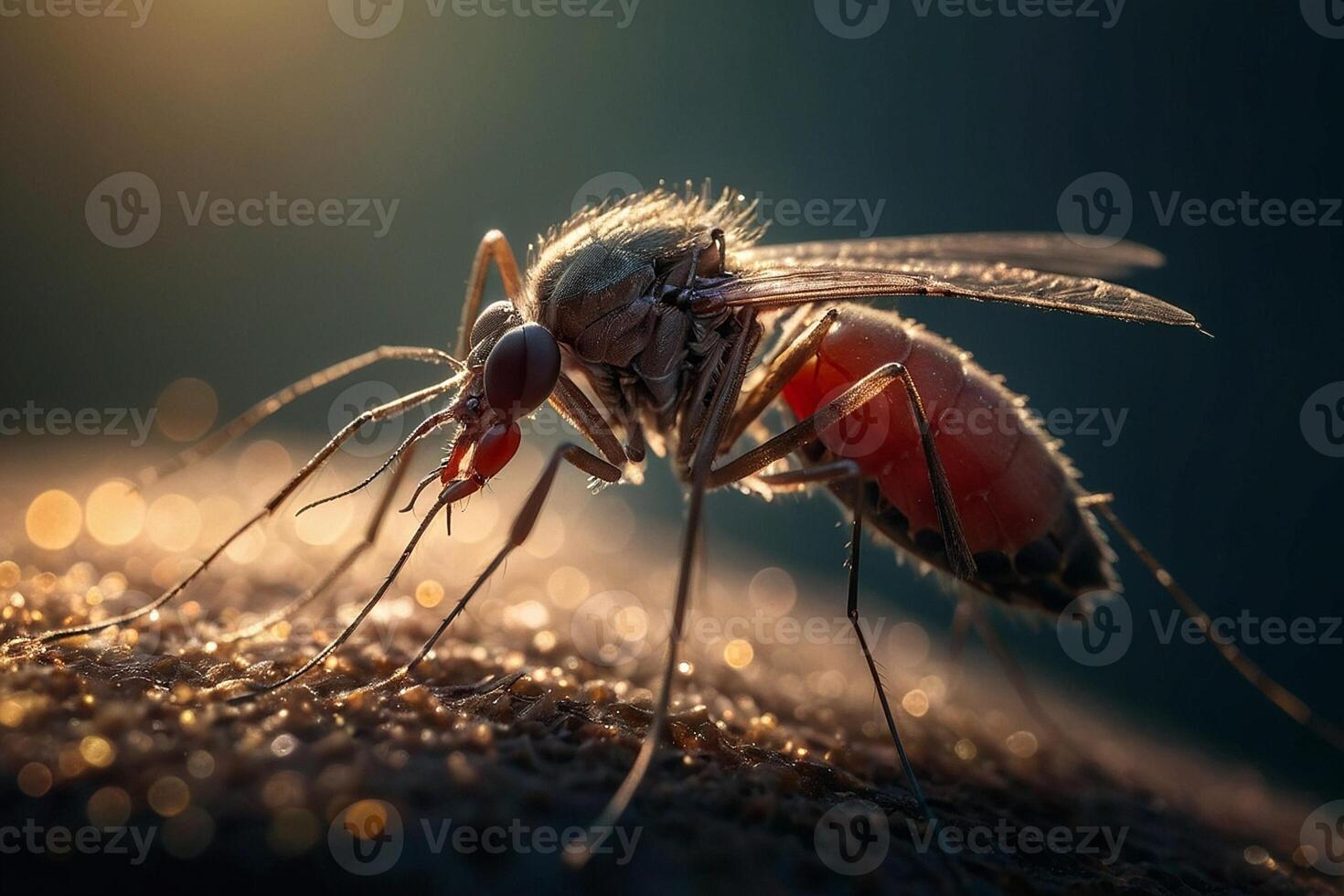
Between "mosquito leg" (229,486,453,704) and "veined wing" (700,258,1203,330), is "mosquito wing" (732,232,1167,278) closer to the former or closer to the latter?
"veined wing" (700,258,1203,330)

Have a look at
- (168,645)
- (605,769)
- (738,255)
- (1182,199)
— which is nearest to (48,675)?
(168,645)

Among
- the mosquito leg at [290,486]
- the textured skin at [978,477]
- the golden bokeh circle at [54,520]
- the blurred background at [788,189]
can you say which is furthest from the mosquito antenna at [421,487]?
the blurred background at [788,189]

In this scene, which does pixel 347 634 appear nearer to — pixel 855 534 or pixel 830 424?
pixel 855 534

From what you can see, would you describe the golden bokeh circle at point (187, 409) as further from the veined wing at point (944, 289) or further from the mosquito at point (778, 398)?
the veined wing at point (944, 289)

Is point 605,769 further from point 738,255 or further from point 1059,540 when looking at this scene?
point 738,255

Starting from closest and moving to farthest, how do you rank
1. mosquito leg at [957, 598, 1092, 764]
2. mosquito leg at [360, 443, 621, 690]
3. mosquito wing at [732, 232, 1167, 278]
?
mosquito leg at [360, 443, 621, 690] → mosquito leg at [957, 598, 1092, 764] → mosquito wing at [732, 232, 1167, 278]

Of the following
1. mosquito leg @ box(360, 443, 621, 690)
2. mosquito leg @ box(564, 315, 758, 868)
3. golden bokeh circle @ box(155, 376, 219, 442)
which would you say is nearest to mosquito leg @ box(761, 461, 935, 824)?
mosquito leg @ box(564, 315, 758, 868)
